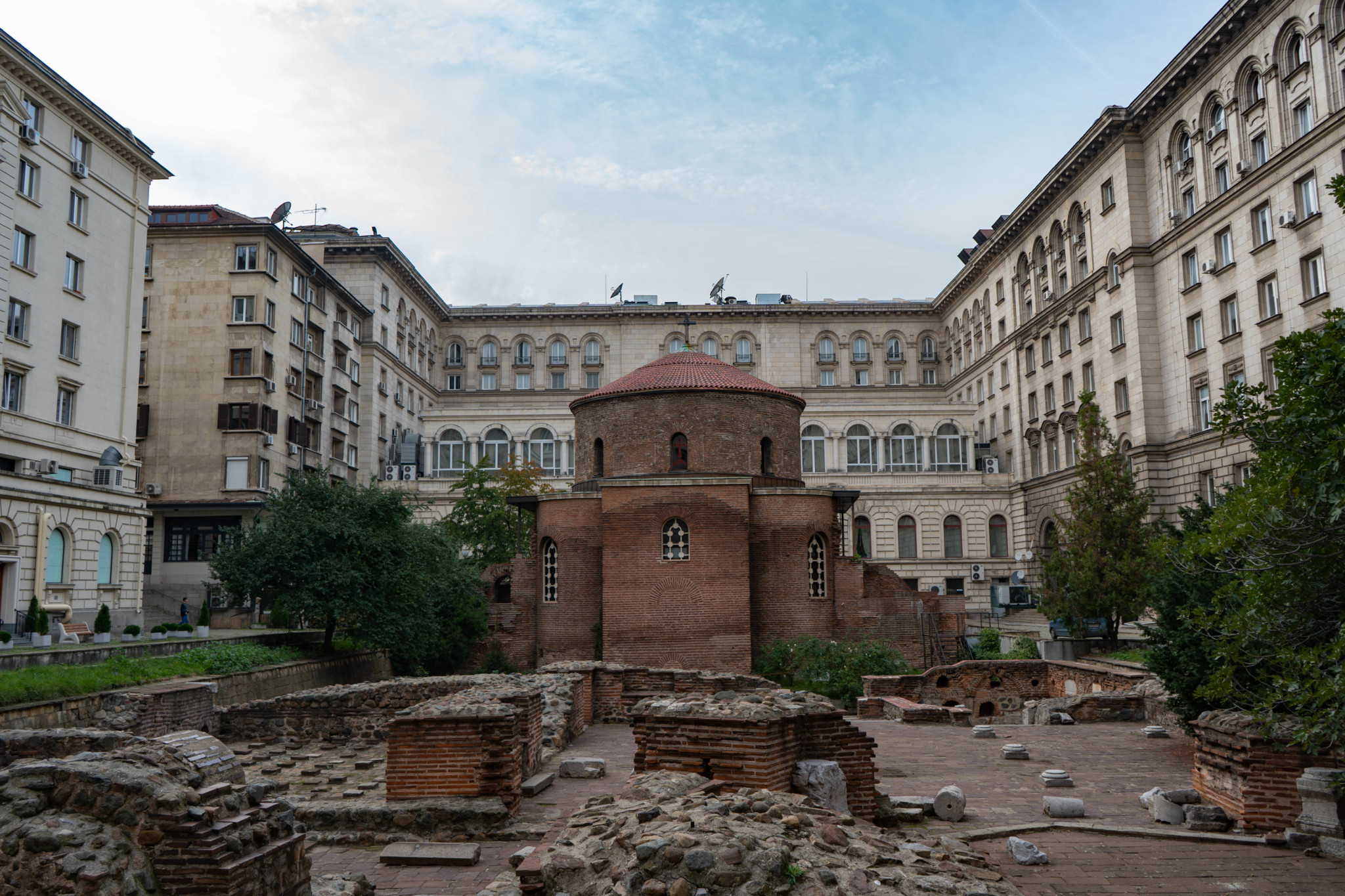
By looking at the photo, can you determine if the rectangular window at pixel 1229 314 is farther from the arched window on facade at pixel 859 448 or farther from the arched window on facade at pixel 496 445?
the arched window on facade at pixel 496 445

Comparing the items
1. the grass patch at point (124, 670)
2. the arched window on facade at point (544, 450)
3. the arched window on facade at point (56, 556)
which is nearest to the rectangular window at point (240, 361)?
the arched window on facade at point (56, 556)

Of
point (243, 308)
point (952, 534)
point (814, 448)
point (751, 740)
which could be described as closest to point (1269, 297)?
point (952, 534)

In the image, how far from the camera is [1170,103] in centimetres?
3638

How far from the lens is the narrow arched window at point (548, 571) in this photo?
2927cm

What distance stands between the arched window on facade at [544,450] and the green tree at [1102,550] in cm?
3308

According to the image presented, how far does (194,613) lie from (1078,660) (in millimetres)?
31152

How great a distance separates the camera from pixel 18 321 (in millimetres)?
26922

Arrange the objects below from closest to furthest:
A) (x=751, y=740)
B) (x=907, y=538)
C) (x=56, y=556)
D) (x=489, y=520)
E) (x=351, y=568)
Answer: (x=751, y=740) < (x=351, y=568) < (x=56, y=556) < (x=489, y=520) < (x=907, y=538)

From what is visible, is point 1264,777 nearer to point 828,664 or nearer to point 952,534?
point 828,664

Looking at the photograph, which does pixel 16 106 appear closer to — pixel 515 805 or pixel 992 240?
pixel 515 805

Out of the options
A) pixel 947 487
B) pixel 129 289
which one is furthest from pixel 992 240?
pixel 129 289

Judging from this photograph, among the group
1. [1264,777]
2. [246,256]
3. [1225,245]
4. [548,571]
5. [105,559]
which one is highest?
[246,256]

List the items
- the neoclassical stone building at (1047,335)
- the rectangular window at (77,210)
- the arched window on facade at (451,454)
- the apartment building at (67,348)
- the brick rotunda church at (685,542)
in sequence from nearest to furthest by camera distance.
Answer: the apartment building at (67,348) → the brick rotunda church at (685,542) → the rectangular window at (77,210) → the neoclassical stone building at (1047,335) → the arched window on facade at (451,454)

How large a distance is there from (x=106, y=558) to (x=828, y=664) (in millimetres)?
21941
